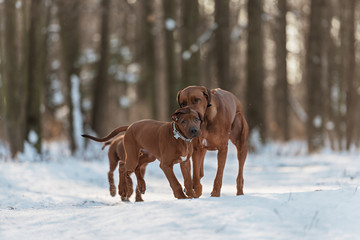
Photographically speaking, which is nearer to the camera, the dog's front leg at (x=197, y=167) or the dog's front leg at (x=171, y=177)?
the dog's front leg at (x=171, y=177)

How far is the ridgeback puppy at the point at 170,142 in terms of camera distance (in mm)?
5664

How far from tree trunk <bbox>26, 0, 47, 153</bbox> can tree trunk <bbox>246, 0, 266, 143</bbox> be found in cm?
671

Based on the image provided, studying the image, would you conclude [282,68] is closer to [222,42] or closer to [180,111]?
[222,42]

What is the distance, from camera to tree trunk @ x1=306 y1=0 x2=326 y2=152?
17266 mm

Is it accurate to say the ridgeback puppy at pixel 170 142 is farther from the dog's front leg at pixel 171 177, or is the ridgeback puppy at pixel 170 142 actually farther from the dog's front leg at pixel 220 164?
the dog's front leg at pixel 220 164

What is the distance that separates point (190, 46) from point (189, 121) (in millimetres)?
11131

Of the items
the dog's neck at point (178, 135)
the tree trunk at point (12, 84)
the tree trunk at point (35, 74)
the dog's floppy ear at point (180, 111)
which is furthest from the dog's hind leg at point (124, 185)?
the tree trunk at point (35, 74)

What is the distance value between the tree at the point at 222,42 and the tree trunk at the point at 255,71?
97.5 inches

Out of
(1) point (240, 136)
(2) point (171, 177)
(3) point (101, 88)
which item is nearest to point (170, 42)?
(3) point (101, 88)

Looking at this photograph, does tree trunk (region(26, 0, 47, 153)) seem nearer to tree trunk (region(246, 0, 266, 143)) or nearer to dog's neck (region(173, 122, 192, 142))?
tree trunk (region(246, 0, 266, 143))

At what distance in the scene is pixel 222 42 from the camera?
20922mm

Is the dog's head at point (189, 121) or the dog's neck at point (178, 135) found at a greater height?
the dog's head at point (189, 121)

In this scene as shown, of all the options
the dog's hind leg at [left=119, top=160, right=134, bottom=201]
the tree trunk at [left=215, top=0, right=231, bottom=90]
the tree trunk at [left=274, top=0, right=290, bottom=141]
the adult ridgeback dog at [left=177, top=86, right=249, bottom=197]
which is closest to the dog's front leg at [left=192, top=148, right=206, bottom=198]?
the adult ridgeback dog at [left=177, top=86, right=249, bottom=197]

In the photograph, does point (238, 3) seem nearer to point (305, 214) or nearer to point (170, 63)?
point (170, 63)
